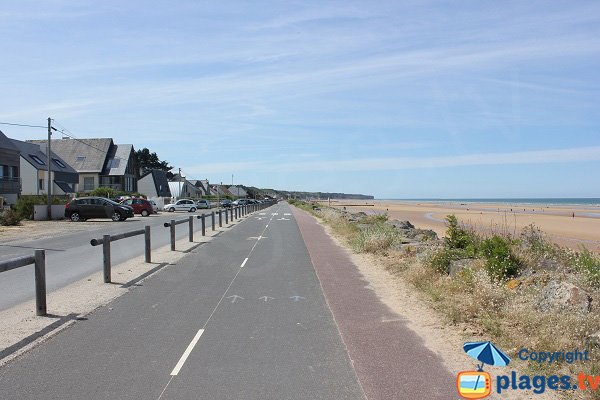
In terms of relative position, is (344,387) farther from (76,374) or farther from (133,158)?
(133,158)

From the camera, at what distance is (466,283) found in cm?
855

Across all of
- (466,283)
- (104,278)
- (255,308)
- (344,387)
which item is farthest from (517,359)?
(104,278)

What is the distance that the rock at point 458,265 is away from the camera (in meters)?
9.97

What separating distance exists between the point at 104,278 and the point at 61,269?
279cm

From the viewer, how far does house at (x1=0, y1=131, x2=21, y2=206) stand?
142 ft

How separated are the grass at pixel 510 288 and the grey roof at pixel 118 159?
207 feet

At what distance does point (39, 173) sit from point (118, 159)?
1925 cm

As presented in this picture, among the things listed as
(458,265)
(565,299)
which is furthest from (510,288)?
(565,299)

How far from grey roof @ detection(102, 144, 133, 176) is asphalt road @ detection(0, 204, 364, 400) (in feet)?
212

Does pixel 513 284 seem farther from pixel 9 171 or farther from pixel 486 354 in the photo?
pixel 9 171

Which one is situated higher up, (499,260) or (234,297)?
(499,260)

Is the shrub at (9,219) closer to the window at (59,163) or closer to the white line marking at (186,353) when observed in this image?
the white line marking at (186,353)

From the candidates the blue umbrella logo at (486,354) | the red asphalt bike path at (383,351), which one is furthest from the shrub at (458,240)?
the blue umbrella logo at (486,354)

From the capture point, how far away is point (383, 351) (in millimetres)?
6246
